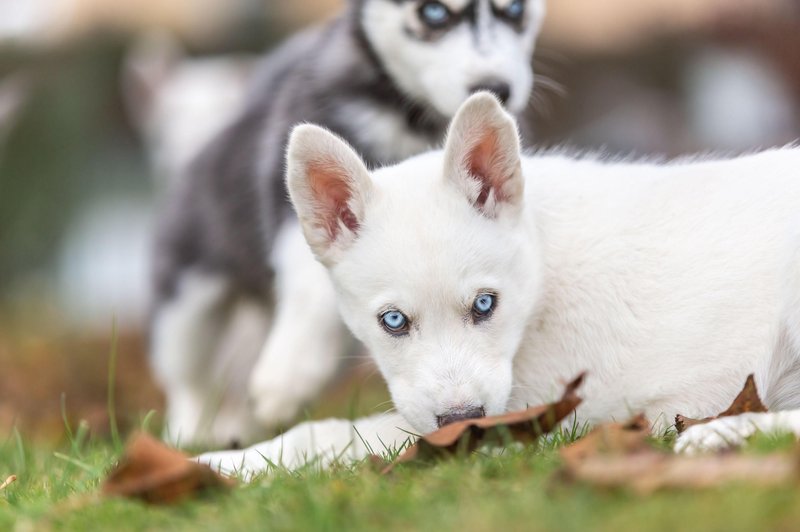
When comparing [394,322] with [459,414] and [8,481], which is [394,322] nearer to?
[459,414]

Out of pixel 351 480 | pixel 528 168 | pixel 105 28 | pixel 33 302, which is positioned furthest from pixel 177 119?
pixel 351 480

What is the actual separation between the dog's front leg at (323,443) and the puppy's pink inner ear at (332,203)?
1.93 ft

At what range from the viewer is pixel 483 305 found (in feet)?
9.71

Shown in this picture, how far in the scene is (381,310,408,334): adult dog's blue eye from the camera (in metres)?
2.97

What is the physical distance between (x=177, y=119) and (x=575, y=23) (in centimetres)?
423

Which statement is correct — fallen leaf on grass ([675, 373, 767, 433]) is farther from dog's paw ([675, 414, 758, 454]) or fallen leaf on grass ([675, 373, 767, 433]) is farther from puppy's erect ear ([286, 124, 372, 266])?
puppy's erect ear ([286, 124, 372, 266])

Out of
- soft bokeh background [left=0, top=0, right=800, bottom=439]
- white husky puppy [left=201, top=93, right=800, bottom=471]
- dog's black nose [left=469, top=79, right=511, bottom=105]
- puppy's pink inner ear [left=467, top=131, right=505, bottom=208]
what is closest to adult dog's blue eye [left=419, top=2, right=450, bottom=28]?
dog's black nose [left=469, top=79, right=511, bottom=105]

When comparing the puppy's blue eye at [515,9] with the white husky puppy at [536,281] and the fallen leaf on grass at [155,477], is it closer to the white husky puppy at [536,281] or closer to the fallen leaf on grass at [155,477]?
the white husky puppy at [536,281]

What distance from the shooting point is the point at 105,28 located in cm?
1212

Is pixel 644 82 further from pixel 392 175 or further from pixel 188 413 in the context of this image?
pixel 392 175

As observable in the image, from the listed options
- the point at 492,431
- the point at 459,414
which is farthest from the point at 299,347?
the point at 492,431

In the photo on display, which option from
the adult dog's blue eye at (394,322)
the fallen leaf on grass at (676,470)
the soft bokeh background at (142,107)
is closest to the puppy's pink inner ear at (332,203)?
the adult dog's blue eye at (394,322)

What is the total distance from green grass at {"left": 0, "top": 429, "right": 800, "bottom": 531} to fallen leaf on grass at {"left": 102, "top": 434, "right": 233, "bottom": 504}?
0.03 m

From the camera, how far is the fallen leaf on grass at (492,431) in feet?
8.51
